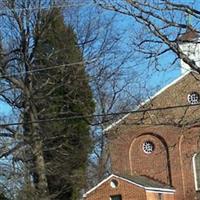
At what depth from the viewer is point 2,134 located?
3484 centimetres

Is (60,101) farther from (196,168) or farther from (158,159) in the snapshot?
(196,168)

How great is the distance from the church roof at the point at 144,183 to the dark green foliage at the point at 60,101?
9185 millimetres

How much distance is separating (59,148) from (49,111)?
1816 millimetres

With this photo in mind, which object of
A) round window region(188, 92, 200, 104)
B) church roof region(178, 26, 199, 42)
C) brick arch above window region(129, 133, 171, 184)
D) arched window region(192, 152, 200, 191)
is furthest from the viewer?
brick arch above window region(129, 133, 171, 184)

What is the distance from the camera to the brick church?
46.2 meters

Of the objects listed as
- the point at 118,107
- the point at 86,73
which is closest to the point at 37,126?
the point at 86,73

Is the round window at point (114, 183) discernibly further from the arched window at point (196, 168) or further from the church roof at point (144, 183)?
the arched window at point (196, 168)

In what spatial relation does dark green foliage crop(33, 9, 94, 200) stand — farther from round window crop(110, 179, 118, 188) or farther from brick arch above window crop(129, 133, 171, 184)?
brick arch above window crop(129, 133, 171, 184)

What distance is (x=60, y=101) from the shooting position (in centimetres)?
3644

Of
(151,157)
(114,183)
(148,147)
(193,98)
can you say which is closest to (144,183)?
(114,183)

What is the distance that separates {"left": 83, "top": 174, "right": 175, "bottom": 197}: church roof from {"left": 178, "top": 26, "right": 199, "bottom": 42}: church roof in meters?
27.6

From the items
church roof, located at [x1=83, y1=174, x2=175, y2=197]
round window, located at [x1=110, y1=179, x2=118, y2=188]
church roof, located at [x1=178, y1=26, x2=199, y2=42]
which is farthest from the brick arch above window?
church roof, located at [x1=178, y1=26, x2=199, y2=42]

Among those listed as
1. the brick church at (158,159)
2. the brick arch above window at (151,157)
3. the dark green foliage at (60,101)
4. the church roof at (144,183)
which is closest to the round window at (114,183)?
the brick church at (158,159)

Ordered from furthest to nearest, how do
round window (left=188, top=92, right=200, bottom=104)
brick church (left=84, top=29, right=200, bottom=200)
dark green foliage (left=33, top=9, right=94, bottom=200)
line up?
round window (left=188, top=92, right=200, bottom=104), brick church (left=84, top=29, right=200, bottom=200), dark green foliage (left=33, top=9, right=94, bottom=200)
